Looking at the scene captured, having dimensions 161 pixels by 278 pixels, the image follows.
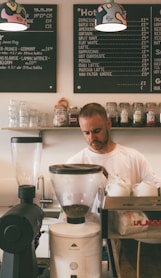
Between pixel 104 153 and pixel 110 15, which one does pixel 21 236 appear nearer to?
pixel 104 153

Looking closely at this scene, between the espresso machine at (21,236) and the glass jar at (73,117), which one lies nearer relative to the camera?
the espresso machine at (21,236)

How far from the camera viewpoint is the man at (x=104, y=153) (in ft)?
7.12

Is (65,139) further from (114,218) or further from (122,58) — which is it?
(114,218)

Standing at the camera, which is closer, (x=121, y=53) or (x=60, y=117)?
(x=60, y=117)

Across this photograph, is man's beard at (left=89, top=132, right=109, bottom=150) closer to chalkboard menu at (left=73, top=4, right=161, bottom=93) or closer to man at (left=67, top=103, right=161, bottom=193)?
man at (left=67, top=103, right=161, bottom=193)

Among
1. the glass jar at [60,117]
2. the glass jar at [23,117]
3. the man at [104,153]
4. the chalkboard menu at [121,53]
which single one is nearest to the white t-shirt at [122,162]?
the man at [104,153]

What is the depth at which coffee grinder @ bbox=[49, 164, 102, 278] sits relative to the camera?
45.3 inches

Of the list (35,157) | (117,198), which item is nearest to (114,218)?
(117,198)

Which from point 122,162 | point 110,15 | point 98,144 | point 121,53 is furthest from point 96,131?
point 121,53

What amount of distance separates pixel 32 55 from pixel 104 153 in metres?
1.41

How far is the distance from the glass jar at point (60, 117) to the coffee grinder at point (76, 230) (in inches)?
75.7

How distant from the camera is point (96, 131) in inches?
86.1

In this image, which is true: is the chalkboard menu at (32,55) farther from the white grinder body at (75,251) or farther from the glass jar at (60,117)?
the white grinder body at (75,251)

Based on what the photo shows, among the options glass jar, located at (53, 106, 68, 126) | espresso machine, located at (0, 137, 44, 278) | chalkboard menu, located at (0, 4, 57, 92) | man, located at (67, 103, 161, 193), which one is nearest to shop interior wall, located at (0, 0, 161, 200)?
chalkboard menu, located at (0, 4, 57, 92)
